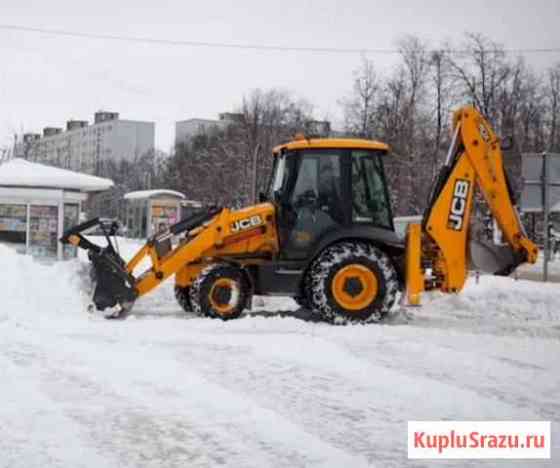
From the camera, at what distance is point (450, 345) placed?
10.3 metres

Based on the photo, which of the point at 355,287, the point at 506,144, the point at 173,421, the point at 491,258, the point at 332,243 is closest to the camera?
the point at 173,421

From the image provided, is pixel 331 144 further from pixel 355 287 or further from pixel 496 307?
pixel 496 307

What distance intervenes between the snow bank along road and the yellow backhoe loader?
1.62 ft

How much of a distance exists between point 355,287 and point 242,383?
4535mm

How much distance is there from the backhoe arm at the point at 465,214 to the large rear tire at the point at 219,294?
8.84 ft

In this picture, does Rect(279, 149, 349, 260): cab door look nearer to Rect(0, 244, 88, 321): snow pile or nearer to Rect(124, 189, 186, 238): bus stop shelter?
Rect(0, 244, 88, 321): snow pile

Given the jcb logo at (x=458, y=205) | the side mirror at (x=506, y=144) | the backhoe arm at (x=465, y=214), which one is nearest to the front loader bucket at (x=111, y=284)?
the backhoe arm at (x=465, y=214)

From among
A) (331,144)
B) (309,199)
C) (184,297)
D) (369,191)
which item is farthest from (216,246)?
(369,191)

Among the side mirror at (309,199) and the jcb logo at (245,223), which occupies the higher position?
the side mirror at (309,199)

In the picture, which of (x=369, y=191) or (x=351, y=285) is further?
(x=369, y=191)

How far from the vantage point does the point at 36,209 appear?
21.3m

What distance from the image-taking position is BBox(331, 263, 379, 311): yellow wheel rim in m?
12.1

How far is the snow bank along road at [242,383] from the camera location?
19.2ft

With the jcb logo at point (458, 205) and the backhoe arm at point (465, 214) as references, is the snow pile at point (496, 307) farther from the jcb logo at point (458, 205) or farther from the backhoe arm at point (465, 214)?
the jcb logo at point (458, 205)
